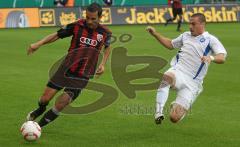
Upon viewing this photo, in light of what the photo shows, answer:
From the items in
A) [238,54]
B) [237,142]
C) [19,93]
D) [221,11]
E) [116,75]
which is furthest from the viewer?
[221,11]

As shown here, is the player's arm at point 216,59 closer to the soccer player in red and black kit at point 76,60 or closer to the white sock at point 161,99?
the white sock at point 161,99

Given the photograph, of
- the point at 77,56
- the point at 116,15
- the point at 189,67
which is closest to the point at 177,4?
the point at 116,15

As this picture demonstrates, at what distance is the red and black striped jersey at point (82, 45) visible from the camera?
10.6 meters

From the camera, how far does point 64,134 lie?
34.8 feet

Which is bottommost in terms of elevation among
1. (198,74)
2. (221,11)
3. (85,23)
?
(221,11)

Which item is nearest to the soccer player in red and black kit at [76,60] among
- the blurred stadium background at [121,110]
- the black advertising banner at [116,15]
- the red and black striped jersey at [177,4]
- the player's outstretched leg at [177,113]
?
the blurred stadium background at [121,110]

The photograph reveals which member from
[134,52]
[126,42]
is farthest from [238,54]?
[126,42]

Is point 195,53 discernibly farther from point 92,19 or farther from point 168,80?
point 92,19

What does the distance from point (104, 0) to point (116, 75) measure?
29.1 meters

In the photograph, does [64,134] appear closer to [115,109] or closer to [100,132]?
[100,132]

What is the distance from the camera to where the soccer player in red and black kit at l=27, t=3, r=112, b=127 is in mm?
10414

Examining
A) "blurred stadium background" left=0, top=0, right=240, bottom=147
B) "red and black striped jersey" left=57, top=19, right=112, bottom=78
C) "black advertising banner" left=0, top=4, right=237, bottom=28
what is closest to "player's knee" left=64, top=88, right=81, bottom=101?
"red and black striped jersey" left=57, top=19, right=112, bottom=78

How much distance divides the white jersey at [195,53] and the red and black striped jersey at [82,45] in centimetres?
148

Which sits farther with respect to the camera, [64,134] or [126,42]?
[126,42]
